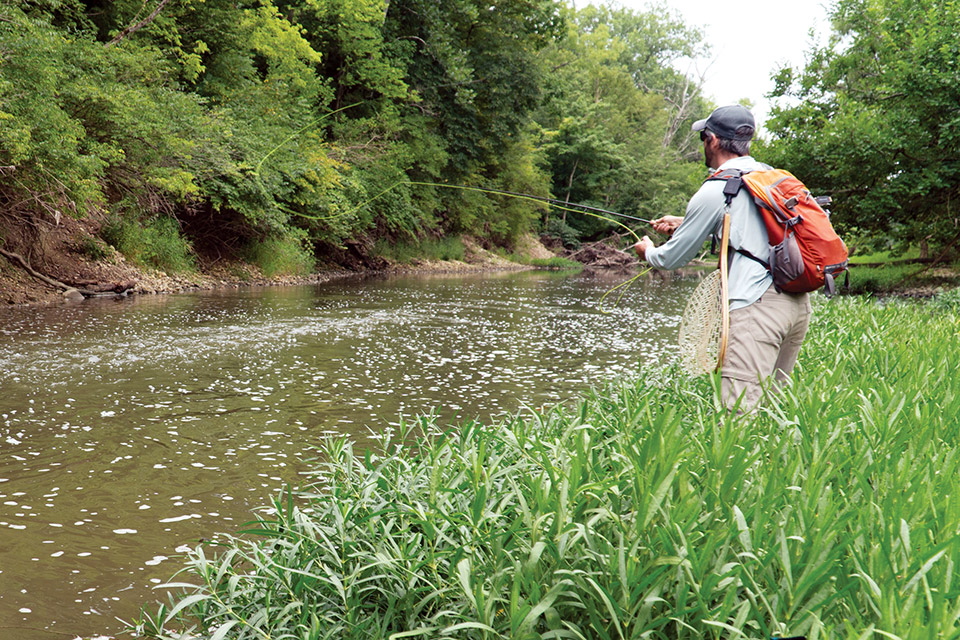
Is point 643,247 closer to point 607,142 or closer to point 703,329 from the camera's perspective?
point 703,329

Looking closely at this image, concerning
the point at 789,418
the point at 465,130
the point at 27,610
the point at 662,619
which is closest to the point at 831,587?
the point at 662,619

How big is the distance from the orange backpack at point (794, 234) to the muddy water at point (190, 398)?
314 centimetres

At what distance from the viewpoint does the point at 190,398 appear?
7.16 m

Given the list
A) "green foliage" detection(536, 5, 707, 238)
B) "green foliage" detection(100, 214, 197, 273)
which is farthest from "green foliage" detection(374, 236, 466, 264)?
"green foliage" detection(100, 214, 197, 273)

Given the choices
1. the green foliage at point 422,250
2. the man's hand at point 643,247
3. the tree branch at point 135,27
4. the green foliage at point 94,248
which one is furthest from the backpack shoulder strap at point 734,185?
the green foliage at point 422,250

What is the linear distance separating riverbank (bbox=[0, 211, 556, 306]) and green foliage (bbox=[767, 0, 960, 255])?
14.6 m

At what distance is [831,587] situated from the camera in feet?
7.01

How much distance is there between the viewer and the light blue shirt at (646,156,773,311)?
12.6 ft

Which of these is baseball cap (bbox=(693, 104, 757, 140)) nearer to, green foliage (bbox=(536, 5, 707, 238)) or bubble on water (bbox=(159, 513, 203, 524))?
bubble on water (bbox=(159, 513, 203, 524))

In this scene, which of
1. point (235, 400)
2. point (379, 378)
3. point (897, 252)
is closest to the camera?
point (235, 400)

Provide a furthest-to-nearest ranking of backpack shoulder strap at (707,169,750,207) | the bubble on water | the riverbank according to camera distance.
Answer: the riverbank
the bubble on water
backpack shoulder strap at (707,169,750,207)

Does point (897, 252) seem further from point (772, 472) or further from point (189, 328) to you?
point (772, 472)

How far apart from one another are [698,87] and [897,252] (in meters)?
51.1

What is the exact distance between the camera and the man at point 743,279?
12.6 ft
